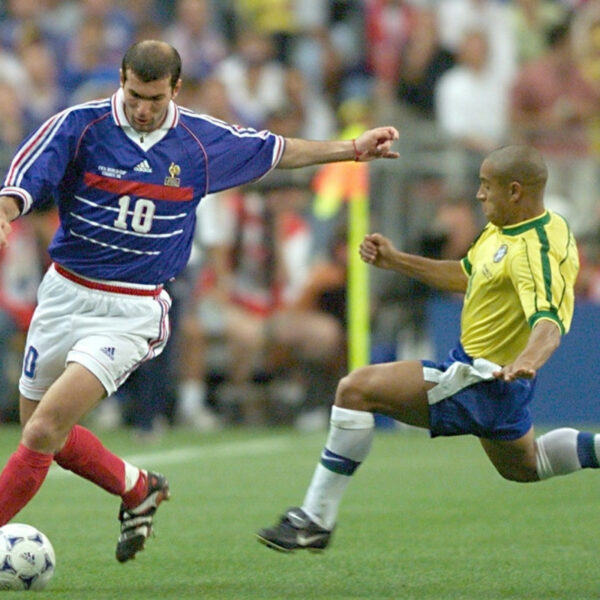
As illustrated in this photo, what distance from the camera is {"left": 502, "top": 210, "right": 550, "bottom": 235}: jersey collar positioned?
6.38 metres

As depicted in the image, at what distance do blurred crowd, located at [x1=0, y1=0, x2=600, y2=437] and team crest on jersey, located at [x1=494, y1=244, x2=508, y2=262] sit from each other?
6.96 metres

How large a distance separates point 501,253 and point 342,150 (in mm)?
953

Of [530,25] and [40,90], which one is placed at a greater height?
[530,25]

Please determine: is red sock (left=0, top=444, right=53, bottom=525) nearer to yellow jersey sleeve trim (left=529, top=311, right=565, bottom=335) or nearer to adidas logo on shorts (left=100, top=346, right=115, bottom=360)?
adidas logo on shorts (left=100, top=346, right=115, bottom=360)

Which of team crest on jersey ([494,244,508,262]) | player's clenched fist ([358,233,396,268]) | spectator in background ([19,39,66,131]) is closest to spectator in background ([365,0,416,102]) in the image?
spectator in background ([19,39,66,131])

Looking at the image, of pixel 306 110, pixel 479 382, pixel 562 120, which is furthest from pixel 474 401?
pixel 306 110

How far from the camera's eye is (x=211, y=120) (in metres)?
6.73

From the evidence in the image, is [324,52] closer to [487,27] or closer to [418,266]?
[487,27]

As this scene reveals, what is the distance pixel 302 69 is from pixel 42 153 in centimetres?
983

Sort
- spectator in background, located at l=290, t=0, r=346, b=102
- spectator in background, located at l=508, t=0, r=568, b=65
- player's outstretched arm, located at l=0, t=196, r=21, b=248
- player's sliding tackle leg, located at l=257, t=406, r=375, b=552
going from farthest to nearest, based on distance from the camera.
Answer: spectator in background, located at l=290, t=0, r=346, b=102
spectator in background, located at l=508, t=0, r=568, b=65
player's sliding tackle leg, located at l=257, t=406, r=375, b=552
player's outstretched arm, located at l=0, t=196, r=21, b=248

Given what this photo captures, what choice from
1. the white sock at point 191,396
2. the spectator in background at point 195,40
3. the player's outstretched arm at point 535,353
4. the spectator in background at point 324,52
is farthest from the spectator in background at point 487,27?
the player's outstretched arm at point 535,353

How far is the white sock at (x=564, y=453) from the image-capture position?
663cm

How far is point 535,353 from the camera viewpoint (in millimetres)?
5766

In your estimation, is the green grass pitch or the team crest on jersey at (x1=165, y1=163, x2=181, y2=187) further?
the team crest on jersey at (x1=165, y1=163, x2=181, y2=187)
